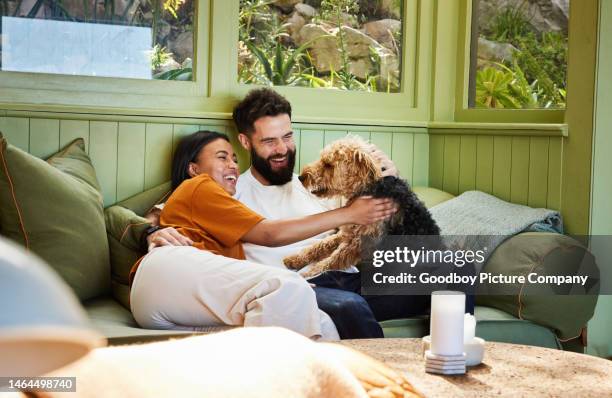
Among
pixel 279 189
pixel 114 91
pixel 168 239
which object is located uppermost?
pixel 114 91

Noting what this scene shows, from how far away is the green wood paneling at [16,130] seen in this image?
304 cm

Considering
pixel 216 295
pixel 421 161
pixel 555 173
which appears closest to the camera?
pixel 216 295

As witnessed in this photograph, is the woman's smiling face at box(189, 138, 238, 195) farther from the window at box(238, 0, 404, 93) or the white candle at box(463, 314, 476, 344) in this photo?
the white candle at box(463, 314, 476, 344)

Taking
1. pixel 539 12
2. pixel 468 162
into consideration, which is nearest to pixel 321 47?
pixel 468 162

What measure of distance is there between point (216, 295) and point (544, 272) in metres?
1.22

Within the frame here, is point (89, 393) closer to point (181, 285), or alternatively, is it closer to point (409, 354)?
point (409, 354)

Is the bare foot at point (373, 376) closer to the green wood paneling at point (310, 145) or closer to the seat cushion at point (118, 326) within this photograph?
the seat cushion at point (118, 326)

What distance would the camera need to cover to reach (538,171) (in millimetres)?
3402

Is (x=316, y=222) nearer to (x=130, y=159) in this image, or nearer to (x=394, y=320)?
(x=394, y=320)

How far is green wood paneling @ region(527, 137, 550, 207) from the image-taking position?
11.1 ft

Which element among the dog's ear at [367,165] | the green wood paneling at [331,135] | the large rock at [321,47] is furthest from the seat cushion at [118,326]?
the large rock at [321,47]

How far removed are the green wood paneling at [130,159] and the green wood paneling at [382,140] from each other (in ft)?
3.36

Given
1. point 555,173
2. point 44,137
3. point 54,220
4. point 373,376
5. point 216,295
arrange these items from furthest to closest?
1. point 555,173
2. point 44,137
3. point 54,220
4. point 216,295
5. point 373,376

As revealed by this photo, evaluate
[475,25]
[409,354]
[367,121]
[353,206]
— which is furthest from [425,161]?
[409,354]
